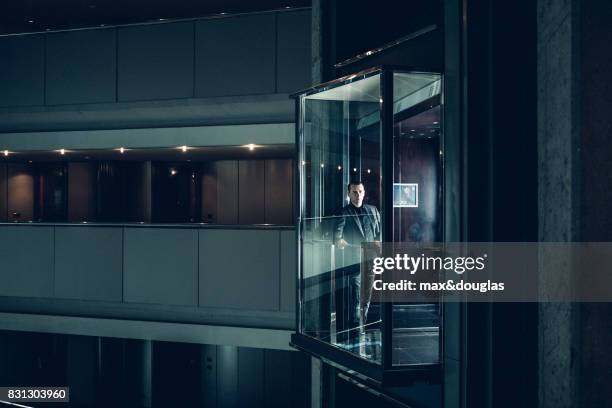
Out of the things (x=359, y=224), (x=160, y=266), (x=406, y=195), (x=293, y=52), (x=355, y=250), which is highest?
(x=293, y=52)

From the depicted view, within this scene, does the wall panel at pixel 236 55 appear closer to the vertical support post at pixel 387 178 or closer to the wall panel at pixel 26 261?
the wall panel at pixel 26 261

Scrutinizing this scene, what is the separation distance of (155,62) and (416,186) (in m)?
5.73

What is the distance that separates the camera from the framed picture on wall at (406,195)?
23.0 ft

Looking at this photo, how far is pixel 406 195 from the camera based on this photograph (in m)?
7.26

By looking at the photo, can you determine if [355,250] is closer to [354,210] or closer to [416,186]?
[354,210]

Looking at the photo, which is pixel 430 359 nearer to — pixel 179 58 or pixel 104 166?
pixel 179 58

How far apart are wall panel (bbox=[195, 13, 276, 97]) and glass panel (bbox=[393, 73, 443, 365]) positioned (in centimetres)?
310

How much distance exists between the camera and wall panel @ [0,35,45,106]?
1173 centimetres

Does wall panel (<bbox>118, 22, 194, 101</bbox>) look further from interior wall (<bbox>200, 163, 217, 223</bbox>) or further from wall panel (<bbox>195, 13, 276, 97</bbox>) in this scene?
interior wall (<bbox>200, 163, 217, 223</bbox>)

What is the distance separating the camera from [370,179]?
A: 7.38 metres

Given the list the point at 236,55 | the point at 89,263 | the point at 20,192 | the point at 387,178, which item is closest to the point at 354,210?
the point at 387,178

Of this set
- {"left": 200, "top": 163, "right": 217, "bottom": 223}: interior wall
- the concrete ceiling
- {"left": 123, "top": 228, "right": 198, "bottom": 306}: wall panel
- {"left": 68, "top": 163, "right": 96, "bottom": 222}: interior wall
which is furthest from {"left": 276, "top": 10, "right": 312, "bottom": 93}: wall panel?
{"left": 68, "top": 163, "right": 96, "bottom": 222}: interior wall

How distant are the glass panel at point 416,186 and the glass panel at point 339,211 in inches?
13.1

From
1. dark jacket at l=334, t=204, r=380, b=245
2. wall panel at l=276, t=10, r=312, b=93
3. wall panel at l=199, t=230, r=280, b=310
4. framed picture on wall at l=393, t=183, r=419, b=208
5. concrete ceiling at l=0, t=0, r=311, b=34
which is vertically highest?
concrete ceiling at l=0, t=0, r=311, b=34
